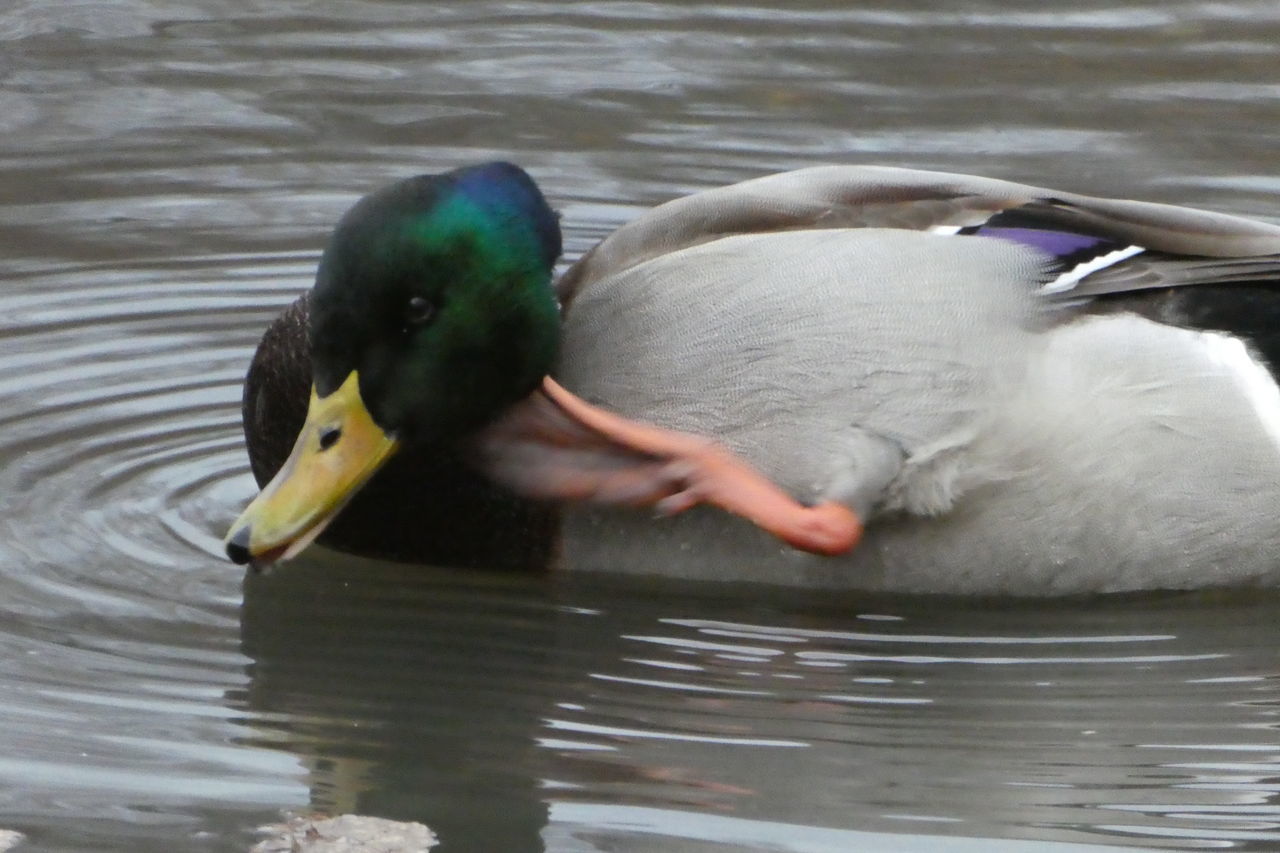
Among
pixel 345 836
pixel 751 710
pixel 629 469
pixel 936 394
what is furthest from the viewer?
A: pixel 629 469

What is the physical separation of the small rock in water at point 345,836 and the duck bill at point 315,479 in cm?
85

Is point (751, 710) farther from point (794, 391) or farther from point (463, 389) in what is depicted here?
point (463, 389)

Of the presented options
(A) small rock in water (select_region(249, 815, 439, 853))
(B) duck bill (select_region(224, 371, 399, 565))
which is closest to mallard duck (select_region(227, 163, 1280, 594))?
(B) duck bill (select_region(224, 371, 399, 565))

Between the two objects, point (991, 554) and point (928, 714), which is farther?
point (991, 554)

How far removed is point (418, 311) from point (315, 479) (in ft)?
1.20

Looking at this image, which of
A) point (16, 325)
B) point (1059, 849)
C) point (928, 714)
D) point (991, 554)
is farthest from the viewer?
point (16, 325)

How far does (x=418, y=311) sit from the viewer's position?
450 centimetres

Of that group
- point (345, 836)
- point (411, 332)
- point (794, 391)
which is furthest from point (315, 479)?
point (345, 836)

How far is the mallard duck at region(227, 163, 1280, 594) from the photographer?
4.46 meters

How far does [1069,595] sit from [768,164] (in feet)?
9.42

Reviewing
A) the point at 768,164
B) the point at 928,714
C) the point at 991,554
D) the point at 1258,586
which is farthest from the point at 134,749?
the point at 768,164

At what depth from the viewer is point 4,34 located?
8273 millimetres

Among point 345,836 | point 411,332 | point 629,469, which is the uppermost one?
point 411,332

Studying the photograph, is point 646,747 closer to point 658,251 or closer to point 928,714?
point 928,714
